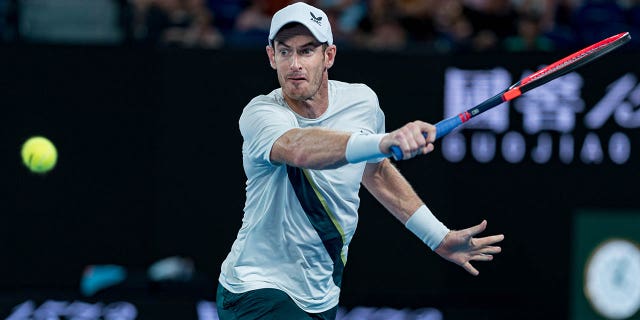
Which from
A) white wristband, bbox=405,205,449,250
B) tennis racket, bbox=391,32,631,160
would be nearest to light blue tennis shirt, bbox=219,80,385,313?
white wristband, bbox=405,205,449,250

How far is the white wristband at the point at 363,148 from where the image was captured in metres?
4.58

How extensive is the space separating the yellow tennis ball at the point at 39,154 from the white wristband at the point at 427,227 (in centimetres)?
432

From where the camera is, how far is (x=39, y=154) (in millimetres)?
9344

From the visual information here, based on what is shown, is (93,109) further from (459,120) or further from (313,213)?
(459,120)

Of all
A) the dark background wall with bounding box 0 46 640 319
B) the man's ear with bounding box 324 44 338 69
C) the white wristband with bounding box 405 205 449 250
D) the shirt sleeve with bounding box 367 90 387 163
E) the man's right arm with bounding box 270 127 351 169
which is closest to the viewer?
the man's right arm with bounding box 270 127 351 169

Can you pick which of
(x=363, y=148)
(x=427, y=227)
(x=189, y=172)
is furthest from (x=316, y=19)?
(x=189, y=172)

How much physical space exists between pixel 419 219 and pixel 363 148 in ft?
4.11

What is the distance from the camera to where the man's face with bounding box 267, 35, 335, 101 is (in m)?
5.20

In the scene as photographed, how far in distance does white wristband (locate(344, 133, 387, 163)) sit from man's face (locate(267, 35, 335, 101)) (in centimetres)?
59

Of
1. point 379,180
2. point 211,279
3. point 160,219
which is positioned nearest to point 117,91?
point 160,219

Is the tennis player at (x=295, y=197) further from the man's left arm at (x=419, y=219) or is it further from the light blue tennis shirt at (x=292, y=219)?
the man's left arm at (x=419, y=219)

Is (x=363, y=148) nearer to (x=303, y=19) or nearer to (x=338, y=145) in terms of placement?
(x=338, y=145)

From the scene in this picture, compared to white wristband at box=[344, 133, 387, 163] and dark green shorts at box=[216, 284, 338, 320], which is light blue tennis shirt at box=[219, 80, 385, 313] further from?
white wristband at box=[344, 133, 387, 163]

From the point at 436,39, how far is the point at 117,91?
9.16 feet
